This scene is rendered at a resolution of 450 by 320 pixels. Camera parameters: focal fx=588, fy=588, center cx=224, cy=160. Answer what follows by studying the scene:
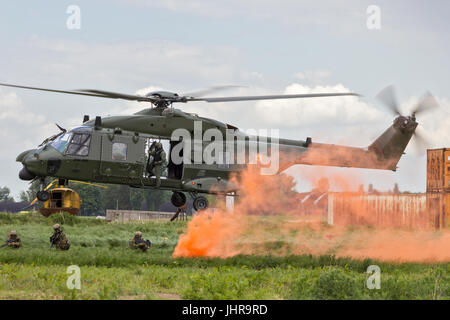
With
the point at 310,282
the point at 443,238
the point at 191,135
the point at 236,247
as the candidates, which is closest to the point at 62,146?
the point at 191,135

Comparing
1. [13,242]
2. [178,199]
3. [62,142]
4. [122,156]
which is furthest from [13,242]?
[178,199]

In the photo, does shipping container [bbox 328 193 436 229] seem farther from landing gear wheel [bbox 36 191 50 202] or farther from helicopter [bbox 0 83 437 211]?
landing gear wheel [bbox 36 191 50 202]

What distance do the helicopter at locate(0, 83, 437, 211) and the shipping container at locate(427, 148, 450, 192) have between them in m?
15.3

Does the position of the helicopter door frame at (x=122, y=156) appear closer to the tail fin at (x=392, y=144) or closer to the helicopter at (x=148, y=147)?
the helicopter at (x=148, y=147)

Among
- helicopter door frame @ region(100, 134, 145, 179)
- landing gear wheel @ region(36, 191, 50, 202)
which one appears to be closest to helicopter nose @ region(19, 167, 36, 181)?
landing gear wheel @ region(36, 191, 50, 202)

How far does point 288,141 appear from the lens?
25125 millimetres

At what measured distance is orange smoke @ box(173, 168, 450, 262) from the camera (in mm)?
23984

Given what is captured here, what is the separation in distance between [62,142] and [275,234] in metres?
10.1

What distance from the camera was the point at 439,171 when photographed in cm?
3888

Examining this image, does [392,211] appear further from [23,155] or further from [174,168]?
[23,155]

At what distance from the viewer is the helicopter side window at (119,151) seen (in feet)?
75.2

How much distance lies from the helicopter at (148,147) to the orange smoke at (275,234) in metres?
Answer: 0.77

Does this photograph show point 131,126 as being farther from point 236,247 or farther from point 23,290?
point 23,290
